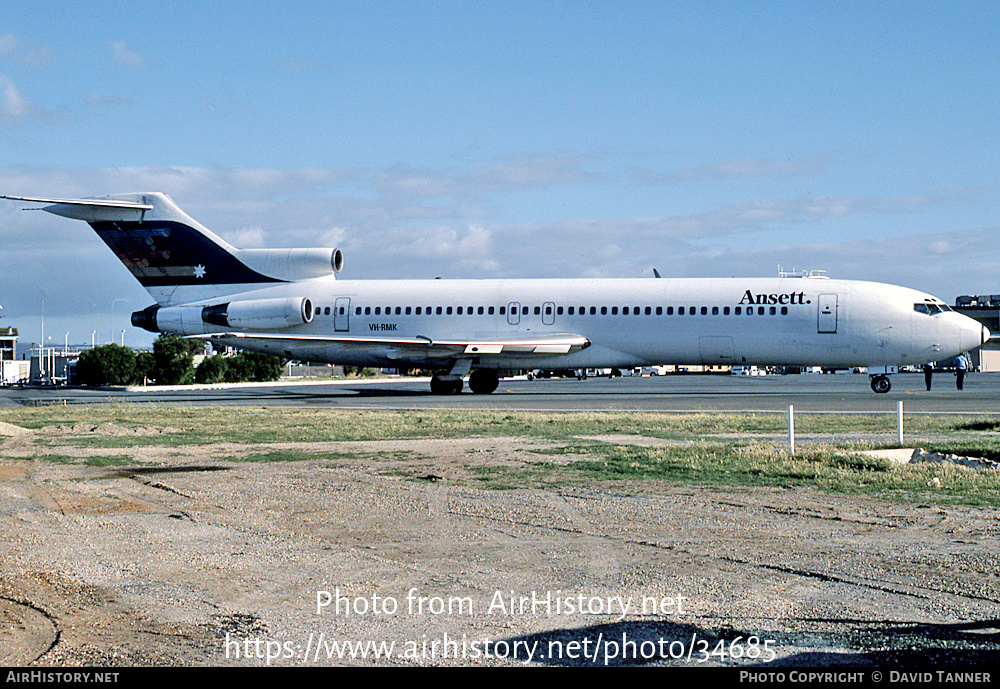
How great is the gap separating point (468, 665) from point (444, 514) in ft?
16.1

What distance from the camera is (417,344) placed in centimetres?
3622

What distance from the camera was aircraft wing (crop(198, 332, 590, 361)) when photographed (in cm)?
3528

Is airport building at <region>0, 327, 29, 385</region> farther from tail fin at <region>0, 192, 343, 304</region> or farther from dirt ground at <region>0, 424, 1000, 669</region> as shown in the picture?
dirt ground at <region>0, 424, 1000, 669</region>

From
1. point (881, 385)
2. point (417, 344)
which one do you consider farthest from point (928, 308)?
point (417, 344)

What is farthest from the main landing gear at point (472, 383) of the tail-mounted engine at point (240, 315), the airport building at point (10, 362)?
the airport building at point (10, 362)

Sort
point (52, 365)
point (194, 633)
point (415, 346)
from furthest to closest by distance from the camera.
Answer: point (52, 365)
point (415, 346)
point (194, 633)

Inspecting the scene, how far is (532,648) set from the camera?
17.5 feet

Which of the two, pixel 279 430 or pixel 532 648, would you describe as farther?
pixel 279 430

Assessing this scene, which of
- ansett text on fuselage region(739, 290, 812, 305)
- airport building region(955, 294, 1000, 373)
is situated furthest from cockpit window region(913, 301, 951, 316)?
airport building region(955, 294, 1000, 373)

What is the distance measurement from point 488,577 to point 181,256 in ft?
113

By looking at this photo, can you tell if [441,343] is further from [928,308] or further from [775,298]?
[928,308]

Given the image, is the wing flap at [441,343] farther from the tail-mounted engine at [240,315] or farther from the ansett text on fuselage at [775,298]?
the ansett text on fuselage at [775,298]
